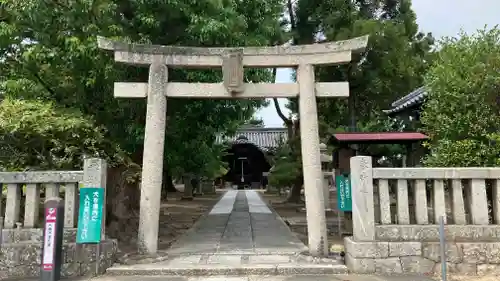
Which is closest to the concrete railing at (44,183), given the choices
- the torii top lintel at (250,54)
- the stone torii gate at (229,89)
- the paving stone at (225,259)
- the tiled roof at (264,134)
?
the stone torii gate at (229,89)

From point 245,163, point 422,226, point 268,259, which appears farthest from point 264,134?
point 422,226

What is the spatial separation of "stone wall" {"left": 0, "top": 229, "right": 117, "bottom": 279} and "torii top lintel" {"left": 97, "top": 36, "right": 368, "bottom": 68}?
11.6 feet

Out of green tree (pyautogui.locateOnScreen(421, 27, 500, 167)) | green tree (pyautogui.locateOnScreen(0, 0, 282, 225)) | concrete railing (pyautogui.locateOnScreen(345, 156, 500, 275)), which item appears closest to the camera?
concrete railing (pyautogui.locateOnScreen(345, 156, 500, 275))

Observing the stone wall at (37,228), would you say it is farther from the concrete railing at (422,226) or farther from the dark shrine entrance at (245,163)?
the dark shrine entrance at (245,163)

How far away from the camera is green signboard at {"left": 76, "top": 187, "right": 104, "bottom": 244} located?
6.57 metres

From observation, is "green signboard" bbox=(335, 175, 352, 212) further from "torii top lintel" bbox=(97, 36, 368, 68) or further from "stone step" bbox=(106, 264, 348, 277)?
"torii top lintel" bbox=(97, 36, 368, 68)

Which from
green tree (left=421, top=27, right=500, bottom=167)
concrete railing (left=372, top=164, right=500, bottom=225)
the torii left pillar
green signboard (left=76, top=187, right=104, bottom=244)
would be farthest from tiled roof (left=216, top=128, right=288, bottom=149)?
green signboard (left=76, top=187, right=104, bottom=244)

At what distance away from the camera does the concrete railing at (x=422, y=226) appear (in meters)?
6.64

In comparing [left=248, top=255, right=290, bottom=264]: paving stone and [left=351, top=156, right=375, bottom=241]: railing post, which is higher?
[left=351, top=156, right=375, bottom=241]: railing post

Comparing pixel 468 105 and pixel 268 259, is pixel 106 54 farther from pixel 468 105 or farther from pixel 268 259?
pixel 468 105

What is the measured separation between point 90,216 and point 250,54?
4.27m

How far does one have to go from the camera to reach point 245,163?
123ft

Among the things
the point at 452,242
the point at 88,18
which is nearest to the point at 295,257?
the point at 452,242

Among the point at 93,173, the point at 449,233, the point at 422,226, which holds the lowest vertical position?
the point at 449,233
